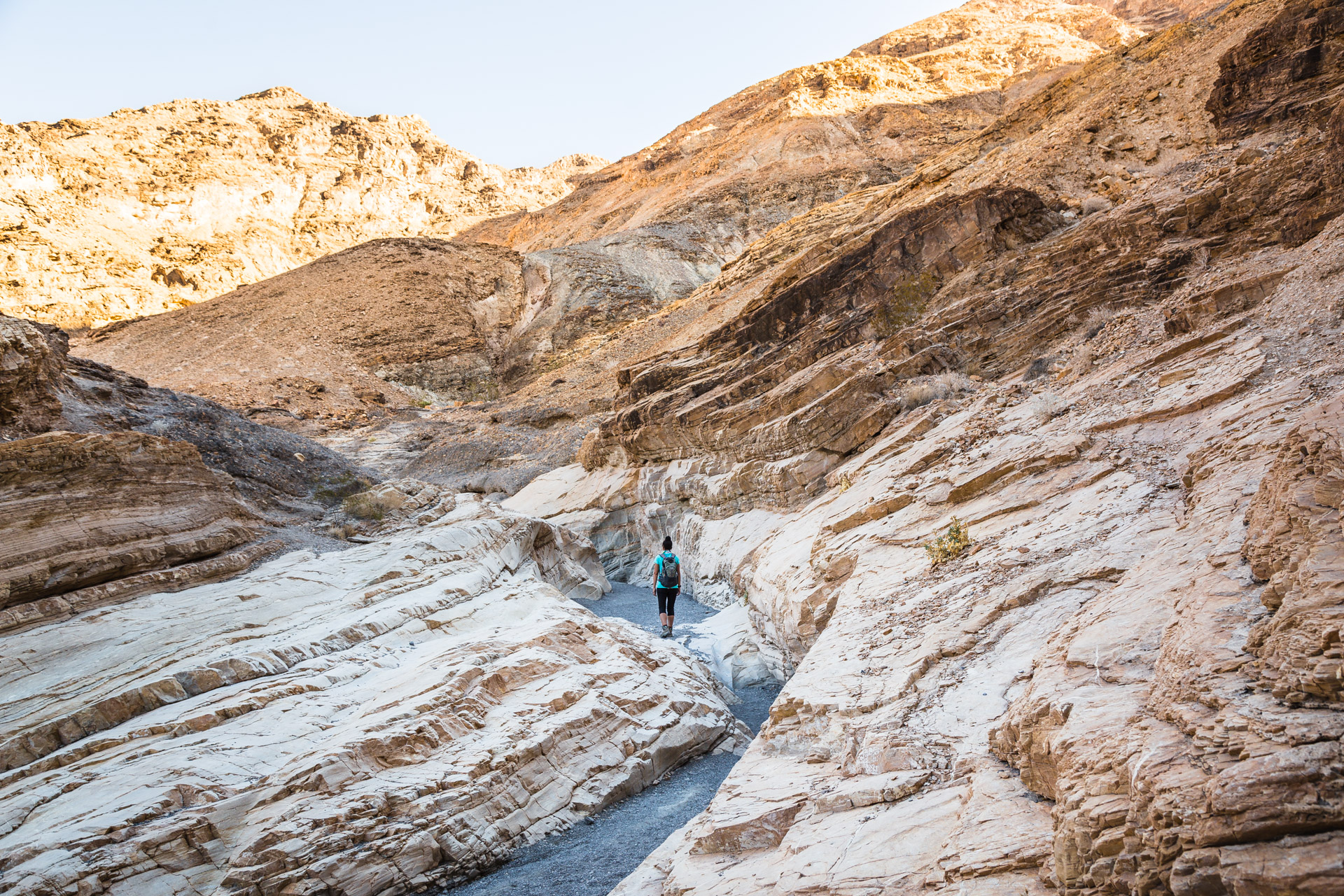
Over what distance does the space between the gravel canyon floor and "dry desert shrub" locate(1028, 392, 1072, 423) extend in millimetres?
99

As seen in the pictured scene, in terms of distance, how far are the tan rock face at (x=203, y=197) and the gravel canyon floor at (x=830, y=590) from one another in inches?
1519

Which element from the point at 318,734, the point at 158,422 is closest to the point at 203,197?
the point at 158,422

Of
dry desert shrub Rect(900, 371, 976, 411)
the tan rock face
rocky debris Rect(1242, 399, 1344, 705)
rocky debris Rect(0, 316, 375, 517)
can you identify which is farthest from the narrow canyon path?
the tan rock face

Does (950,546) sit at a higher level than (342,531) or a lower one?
lower

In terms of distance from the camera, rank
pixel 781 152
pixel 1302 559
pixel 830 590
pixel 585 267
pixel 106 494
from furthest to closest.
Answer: pixel 781 152, pixel 585 267, pixel 830 590, pixel 106 494, pixel 1302 559

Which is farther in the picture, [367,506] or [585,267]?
[585,267]

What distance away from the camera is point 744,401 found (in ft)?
46.4

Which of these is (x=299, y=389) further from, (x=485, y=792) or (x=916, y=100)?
(x=916, y=100)

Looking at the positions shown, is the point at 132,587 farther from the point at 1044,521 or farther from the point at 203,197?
the point at 203,197

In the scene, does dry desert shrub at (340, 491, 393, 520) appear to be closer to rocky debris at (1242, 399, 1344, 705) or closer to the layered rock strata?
the layered rock strata

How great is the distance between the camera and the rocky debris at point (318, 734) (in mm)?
Result: 4602

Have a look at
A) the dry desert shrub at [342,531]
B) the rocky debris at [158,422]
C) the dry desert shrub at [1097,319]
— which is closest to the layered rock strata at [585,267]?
the rocky debris at [158,422]

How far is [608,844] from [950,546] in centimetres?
380

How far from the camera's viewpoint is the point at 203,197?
5172 centimetres
